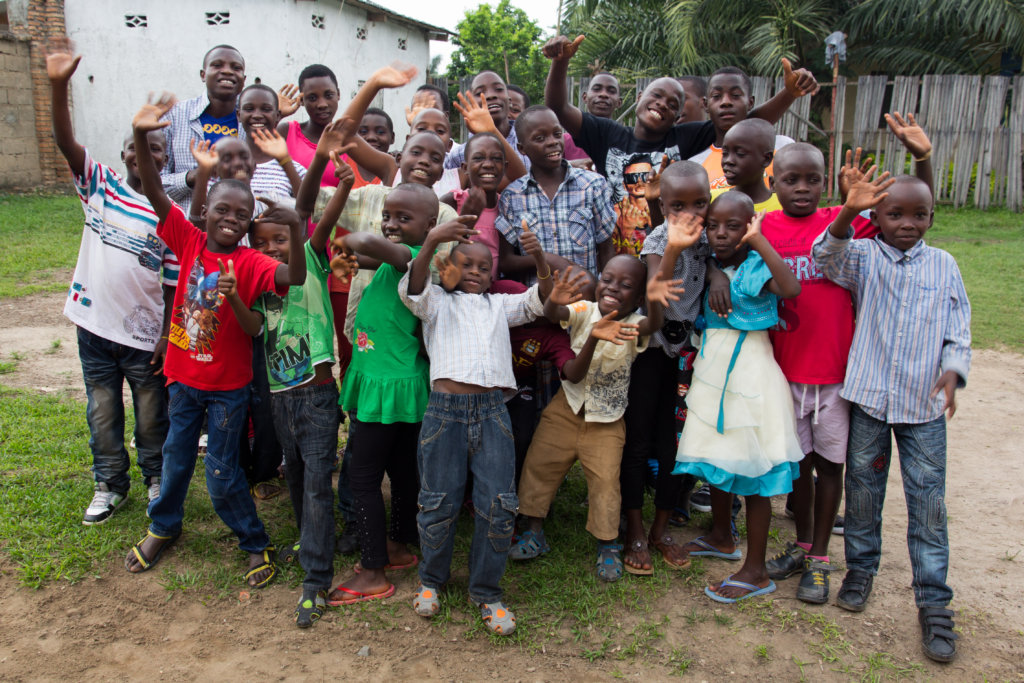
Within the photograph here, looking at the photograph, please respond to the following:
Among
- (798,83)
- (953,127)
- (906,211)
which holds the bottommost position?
(906,211)

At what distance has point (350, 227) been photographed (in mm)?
3297

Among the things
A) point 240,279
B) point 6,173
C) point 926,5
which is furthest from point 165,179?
point 926,5

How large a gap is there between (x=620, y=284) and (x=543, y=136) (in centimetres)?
84

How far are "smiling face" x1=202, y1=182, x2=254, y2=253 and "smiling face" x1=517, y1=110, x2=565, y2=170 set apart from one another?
124 centimetres

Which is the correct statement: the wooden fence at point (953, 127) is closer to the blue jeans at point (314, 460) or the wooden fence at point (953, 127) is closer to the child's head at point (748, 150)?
the child's head at point (748, 150)

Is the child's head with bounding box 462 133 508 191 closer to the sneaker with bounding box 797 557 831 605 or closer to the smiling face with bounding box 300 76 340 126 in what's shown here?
the smiling face with bounding box 300 76 340 126

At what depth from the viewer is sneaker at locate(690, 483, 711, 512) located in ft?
13.2

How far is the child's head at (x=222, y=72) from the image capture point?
4043 millimetres

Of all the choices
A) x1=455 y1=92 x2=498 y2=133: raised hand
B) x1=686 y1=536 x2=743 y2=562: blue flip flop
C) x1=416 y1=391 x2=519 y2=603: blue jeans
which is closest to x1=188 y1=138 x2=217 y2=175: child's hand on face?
x1=455 y1=92 x2=498 y2=133: raised hand

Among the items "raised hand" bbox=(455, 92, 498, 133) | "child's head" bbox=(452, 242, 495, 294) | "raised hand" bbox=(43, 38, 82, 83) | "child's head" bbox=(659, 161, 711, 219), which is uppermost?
"raised hand" bbox=(43, 38, 82, 83)

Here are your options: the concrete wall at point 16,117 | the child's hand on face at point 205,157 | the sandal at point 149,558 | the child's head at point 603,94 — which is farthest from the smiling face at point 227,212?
the concrete wall at point 16,117

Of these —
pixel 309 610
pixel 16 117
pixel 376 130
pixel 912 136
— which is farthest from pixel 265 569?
pixel 16 117

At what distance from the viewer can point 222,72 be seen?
404 centimetres

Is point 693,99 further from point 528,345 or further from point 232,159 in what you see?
point 232,159
